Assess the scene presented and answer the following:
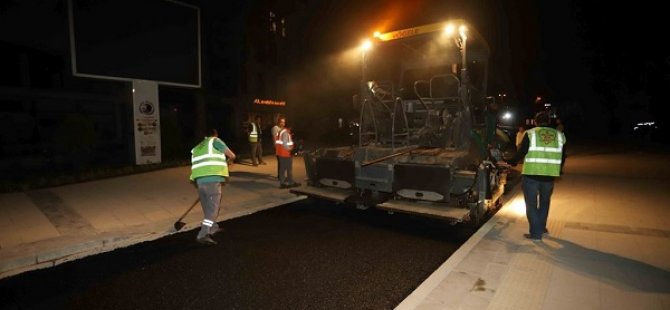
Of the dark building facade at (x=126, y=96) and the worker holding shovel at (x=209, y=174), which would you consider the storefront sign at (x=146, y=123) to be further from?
the worker holding shovel at (x=209, y=174)

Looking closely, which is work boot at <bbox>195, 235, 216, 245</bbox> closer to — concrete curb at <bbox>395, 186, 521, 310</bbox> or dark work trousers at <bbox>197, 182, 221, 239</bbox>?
dark work trousers at <bbox>197, 182, 221, 239</bbox>

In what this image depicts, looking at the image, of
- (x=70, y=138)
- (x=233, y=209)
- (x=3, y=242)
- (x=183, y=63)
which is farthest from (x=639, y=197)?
(x=70, y=138)

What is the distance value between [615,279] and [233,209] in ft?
19.8

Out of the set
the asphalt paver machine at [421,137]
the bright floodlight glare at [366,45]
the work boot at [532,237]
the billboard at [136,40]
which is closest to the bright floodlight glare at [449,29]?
the asphalt paver machine at [421,137]

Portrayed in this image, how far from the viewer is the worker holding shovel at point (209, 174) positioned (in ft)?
18.2

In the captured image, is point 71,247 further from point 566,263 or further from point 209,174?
point 566,263

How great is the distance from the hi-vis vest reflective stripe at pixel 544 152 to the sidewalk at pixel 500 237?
99 centimetres

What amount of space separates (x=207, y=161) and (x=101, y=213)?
3110 mm

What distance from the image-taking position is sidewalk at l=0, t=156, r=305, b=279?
17.3 feet

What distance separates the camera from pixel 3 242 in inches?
215

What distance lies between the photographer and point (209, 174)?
551 centimetres

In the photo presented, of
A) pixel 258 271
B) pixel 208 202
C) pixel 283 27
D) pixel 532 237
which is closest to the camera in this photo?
pixel 258 271

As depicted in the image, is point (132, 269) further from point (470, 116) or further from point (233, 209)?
point (470, 116)

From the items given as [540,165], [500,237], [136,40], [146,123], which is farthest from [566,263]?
[136,40]
